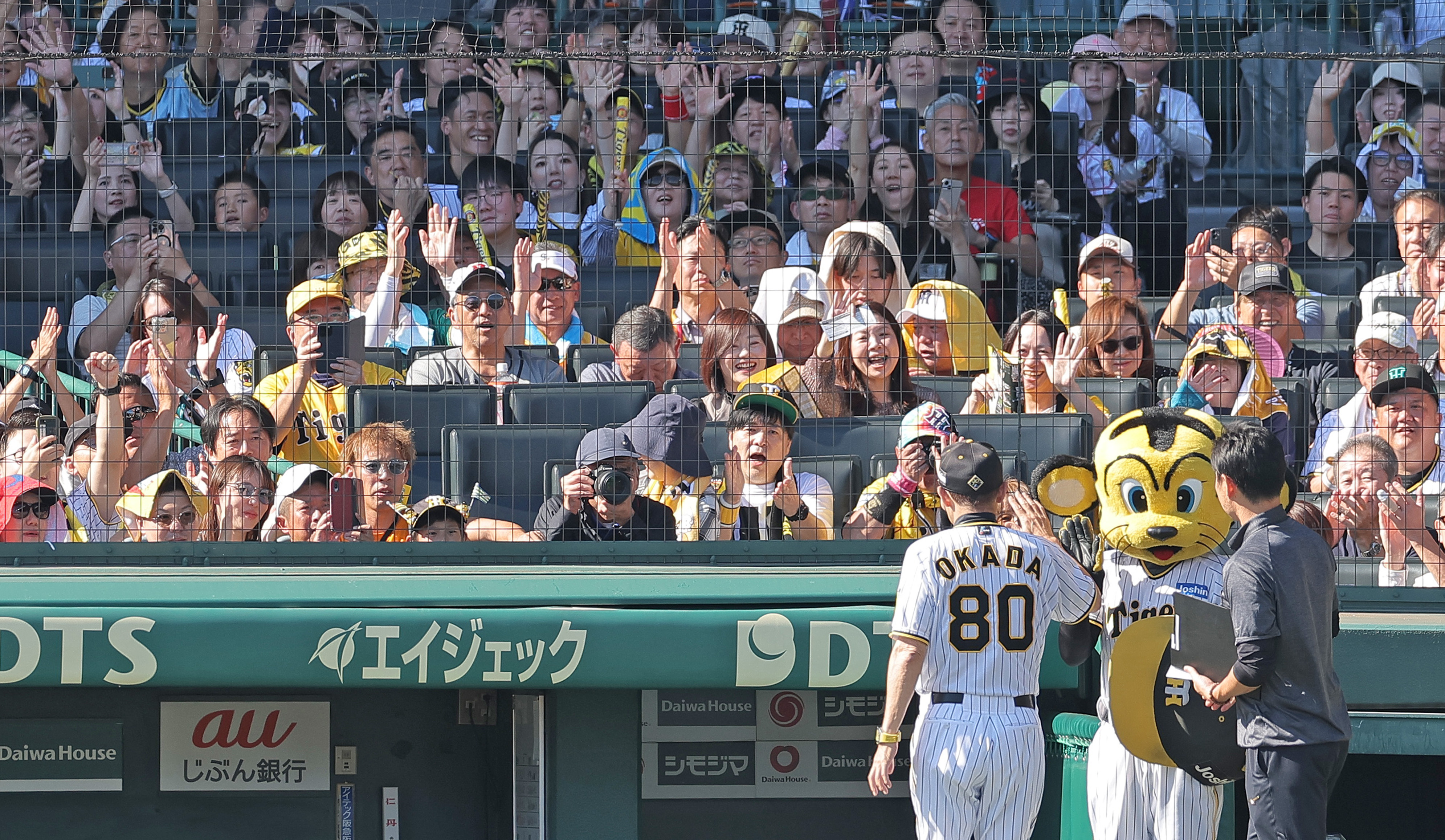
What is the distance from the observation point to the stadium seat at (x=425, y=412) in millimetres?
4387

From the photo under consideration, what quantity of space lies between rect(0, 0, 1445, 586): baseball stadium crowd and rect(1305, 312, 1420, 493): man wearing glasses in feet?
0.05

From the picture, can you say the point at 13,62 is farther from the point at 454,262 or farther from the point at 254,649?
the point at 254,649

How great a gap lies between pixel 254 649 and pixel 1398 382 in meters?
3.59

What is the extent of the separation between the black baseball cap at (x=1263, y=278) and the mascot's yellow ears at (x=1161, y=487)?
1.80 m

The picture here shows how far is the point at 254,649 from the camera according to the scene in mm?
3721

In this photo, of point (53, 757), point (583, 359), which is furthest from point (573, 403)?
point (53, 757)

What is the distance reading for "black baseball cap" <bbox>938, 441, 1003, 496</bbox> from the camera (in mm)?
3459

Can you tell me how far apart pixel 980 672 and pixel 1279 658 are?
70 cm

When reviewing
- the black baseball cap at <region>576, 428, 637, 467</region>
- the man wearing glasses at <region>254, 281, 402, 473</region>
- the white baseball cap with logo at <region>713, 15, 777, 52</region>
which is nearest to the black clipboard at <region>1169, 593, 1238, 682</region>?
the black baseball cap at <region>576, 428, 637, 467</region>

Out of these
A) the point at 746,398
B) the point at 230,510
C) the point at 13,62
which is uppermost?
the point at 13,62

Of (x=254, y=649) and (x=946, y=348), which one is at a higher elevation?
(x=946, y=348)

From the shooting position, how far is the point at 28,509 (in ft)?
14.3

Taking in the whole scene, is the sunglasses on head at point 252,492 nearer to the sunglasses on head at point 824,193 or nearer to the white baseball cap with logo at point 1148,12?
the sunglasses on head at point 824,193

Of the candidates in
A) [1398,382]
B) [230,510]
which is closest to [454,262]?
[230,510]
